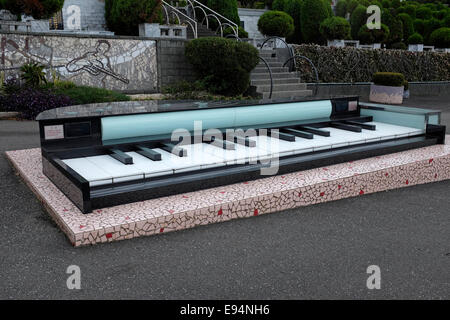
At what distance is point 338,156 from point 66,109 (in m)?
2.66

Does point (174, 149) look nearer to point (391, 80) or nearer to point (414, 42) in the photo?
point (391, 80)

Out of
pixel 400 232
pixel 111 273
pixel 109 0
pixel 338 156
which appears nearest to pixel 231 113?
pixel 338 156

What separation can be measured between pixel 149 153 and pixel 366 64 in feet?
47.0

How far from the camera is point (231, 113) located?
15.7 feet

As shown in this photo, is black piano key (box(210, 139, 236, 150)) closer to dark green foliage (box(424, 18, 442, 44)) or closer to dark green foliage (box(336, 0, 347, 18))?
dark green foliage (box(336, 0, 347, 18))

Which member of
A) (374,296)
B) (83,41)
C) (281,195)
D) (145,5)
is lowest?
(374,296)

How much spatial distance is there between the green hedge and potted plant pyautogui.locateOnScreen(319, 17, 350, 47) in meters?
1.62

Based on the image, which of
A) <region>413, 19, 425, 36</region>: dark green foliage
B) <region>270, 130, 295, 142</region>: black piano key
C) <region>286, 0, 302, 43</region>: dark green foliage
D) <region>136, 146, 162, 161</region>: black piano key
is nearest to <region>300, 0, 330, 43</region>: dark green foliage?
<region>286, 0, 302, 43</region>: dark green foliage

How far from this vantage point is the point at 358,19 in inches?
846

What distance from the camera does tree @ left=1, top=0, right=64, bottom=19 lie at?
11219 millimetres

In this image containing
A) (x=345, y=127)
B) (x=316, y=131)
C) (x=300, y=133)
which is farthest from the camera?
(x=345, y=127)

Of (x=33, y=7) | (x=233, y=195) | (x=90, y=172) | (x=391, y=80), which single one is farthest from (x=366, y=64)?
(x=90, y=172)

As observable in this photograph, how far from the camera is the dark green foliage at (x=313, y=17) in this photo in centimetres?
1939

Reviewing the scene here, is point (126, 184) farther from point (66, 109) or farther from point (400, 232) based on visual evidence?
point (400, 232)
